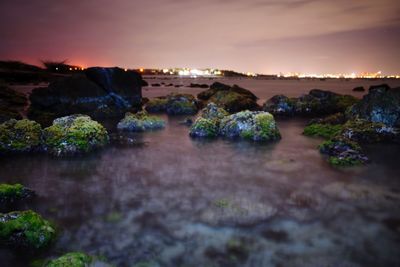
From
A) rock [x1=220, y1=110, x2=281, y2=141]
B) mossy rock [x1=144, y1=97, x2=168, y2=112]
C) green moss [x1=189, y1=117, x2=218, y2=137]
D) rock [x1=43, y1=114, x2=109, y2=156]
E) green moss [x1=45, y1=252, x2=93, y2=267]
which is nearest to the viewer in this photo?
green moss [x1=45, y1=252, x2=93, y2=267]

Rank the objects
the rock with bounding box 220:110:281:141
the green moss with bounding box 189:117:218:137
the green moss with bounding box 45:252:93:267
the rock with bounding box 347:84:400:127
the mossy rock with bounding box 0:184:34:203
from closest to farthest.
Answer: the green moss with bounding box 45:252:93:267, the mossy rock with bounding box 0:184:34:203, the rock with bounding box 220:110:281:141, the green moss with bounding box 189:117:218:137, the rock with bounding box 347:84:400:127

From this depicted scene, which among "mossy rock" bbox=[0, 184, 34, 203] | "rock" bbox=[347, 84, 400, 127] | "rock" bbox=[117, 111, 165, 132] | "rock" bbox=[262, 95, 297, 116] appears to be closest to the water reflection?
"mossy rock" bbox=[0, 184, 34, 203]

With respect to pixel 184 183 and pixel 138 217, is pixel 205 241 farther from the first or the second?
pixel 184 183

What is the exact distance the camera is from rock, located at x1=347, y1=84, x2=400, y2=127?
20141 mm

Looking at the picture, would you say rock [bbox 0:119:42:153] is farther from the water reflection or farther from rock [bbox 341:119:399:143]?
rock [bbox 341:119:399:143]

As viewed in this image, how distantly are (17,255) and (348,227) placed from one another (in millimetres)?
7327

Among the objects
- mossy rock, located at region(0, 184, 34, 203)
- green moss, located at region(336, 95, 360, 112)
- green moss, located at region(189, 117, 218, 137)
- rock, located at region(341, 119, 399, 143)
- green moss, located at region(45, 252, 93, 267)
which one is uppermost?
green moss, located at region(336, 95, 360, 112)

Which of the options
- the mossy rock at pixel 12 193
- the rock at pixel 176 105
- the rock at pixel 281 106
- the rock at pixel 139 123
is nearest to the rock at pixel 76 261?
the mossy rock at pixel 12 193

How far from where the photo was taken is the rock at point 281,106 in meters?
31.0

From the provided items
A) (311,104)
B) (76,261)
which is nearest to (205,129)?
(76,261)

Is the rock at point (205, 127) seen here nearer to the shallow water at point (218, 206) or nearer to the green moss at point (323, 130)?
the shallow water at point (218, 206)

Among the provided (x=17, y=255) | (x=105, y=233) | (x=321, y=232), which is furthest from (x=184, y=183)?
(x=17, y=255)

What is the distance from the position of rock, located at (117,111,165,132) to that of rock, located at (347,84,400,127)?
13183 millimetres

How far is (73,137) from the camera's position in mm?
15781
